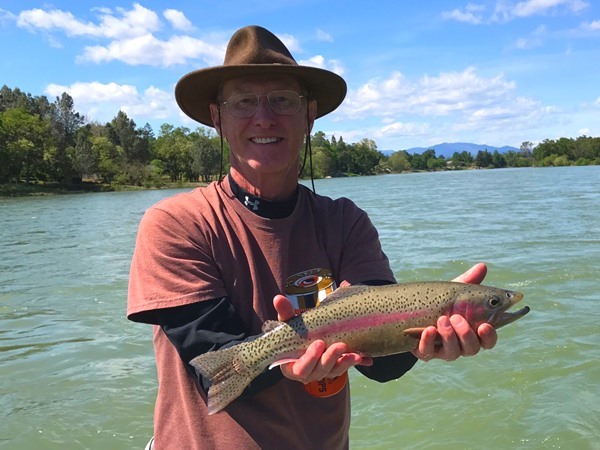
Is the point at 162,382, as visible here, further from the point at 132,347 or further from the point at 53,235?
the point at 53,235

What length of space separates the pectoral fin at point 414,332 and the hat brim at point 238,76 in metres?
1.41

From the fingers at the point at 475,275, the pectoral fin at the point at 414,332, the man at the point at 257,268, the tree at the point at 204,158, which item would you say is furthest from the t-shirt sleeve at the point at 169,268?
the tree at the point at 204,158

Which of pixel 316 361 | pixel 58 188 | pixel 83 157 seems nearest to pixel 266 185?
pixel 316 361

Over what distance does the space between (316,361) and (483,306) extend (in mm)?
980

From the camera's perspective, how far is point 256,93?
9.52 feet

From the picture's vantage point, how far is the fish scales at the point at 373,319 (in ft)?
8.24

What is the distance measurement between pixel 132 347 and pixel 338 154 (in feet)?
546

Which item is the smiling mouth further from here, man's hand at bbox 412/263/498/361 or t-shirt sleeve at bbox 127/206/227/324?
man's hand at bbox 412/263/498/361

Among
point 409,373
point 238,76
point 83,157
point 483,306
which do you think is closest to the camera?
point 483,306

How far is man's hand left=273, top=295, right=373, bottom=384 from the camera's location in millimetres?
2381

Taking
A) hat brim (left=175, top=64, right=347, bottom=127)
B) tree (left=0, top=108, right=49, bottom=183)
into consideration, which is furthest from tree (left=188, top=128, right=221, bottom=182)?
hat brim (left=175, top=64, right=347, bottom=127)

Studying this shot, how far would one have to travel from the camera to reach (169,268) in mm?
2504

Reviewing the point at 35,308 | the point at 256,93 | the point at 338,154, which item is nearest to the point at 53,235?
the point at 35,308

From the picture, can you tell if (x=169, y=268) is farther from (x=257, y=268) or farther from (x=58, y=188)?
(x=58, y=188)
